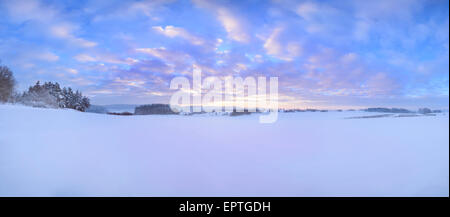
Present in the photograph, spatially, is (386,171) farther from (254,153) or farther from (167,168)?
(167,168)

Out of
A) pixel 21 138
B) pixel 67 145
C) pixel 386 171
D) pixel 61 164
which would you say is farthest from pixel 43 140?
pixel 386 171

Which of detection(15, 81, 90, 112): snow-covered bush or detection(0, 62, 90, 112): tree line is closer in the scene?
detection(0, 62, 90, 112): tree line

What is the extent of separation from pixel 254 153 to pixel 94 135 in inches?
107

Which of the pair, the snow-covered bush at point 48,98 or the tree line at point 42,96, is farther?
the snow-covered bush at point 48,98

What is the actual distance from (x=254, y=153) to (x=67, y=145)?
111 inches

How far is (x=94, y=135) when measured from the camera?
3.08 m

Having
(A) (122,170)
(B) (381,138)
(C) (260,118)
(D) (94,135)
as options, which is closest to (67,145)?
(D) (94,135)
